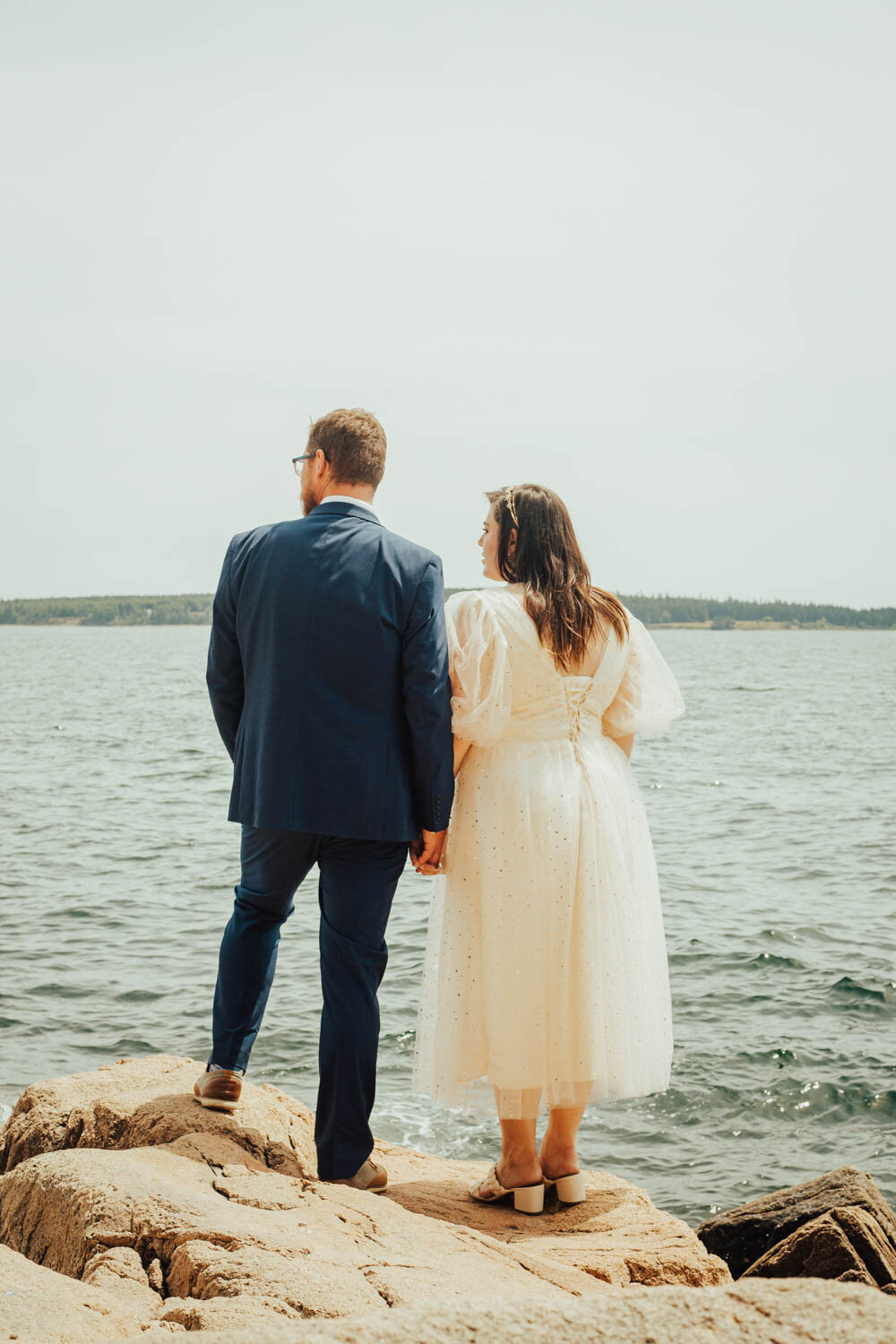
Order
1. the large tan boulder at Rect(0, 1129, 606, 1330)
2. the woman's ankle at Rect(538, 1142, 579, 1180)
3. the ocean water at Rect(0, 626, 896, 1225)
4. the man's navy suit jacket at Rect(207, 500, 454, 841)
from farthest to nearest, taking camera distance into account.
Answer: the ocean water at Rect(0, 626, 896, 1225), the woman's ankle at Rect(538, 1142, 579, 1180), the man's navy suit jacket at Rect(207, 500, 454, 841), the large tan boulder at Rect(0, 1129, 606, 1330)

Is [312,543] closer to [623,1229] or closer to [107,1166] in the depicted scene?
[107,1166]

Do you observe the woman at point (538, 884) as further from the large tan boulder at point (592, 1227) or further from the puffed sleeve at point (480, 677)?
the large tan boulder at point (592, 1227)

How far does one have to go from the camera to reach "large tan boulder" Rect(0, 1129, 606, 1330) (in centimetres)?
240

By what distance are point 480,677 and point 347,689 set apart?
45 cm

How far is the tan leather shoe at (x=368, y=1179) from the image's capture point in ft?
11.9

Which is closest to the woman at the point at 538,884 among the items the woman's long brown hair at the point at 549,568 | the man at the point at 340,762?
the woman's long brown hair at the point at 549,568

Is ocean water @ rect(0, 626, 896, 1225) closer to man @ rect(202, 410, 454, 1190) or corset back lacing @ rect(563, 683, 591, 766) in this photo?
man @ rect(202, 410, 454, 1190)

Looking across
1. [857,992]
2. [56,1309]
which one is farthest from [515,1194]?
[857,992]

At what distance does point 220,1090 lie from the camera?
3.77 meters

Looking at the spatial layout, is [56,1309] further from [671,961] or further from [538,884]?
[671,961]

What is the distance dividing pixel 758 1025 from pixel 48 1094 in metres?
5.15

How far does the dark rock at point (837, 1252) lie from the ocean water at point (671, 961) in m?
1.47

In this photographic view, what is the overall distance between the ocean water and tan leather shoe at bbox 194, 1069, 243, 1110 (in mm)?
2294

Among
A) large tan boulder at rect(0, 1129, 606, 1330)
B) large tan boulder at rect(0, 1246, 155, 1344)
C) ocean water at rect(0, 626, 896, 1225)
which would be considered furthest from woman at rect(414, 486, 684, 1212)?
ocean water at rect(0, 626, 896, 1225)
